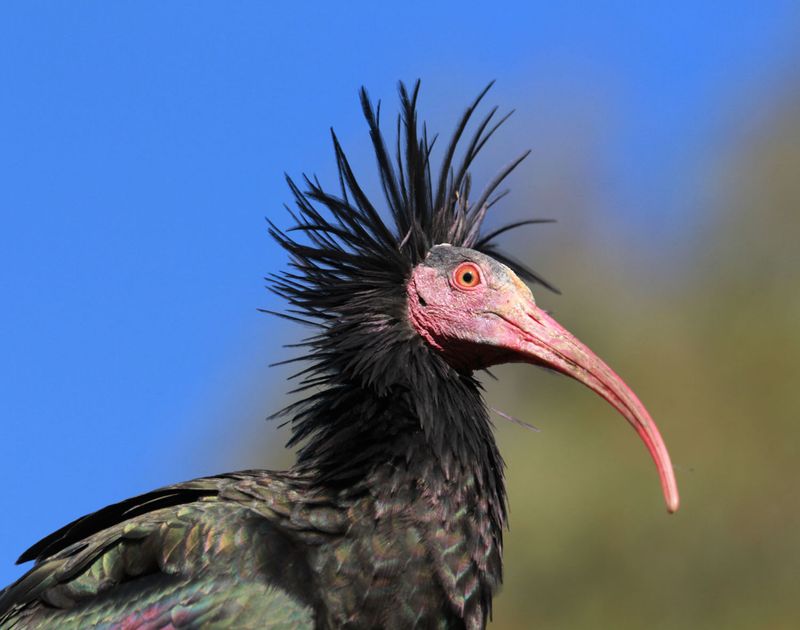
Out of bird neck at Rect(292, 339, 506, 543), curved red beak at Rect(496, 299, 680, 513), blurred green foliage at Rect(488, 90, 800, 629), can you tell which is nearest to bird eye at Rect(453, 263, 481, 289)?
curved red beak at Rect(496, 299, 680, 513)

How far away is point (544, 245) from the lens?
2636cm

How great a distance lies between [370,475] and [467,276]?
1.48 m

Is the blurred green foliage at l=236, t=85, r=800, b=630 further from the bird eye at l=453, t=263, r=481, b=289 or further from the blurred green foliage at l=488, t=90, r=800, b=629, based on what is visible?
the bird eye at l=453, t=263, r=481, b=289

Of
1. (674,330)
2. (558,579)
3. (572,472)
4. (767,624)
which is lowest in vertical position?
(767,624)

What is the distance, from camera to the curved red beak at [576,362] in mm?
7609

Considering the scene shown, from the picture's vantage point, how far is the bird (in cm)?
691

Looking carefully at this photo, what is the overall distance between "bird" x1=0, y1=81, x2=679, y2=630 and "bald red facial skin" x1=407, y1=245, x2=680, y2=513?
0.01 metres

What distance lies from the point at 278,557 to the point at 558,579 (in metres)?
12.4

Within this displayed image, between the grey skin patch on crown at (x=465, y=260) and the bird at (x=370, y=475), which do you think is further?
the grey skin patch on crown at (x=465, y=260)

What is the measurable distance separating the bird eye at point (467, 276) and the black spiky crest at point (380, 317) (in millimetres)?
275

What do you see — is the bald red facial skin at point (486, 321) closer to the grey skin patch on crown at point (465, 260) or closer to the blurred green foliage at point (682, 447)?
the grey skin patch on crown at point (465, 260)

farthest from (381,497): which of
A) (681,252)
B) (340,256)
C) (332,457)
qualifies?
(681,252)

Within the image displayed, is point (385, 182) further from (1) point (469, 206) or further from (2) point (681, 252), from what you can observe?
(2) point (681, 252)

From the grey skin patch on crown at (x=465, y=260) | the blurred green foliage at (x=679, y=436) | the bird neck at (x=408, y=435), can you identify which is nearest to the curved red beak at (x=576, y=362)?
the grey skin patch on crown at (x=465, y=260)
